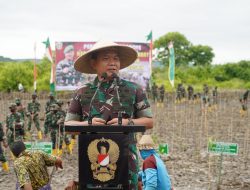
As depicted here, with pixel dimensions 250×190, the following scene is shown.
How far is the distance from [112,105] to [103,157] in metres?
0.40

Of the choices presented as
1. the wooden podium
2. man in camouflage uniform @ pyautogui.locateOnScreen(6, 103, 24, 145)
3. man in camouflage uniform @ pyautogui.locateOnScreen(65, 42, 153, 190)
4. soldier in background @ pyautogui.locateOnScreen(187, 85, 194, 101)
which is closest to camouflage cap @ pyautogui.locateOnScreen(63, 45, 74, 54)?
man in camouflage uniform @ pyautogui.locateOnScreen(6, 103, 24, 145)

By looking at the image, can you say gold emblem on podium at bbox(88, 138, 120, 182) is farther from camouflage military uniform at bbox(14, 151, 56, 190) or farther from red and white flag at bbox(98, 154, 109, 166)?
camouflage military uniform at bbox(14, 151, 56, 190)

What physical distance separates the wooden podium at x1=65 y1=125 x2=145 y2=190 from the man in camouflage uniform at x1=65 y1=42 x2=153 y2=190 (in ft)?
0.54

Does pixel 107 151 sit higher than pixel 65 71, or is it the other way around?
pixel 65 71

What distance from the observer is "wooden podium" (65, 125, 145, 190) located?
7.91 feet

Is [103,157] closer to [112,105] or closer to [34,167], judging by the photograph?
[112,105]

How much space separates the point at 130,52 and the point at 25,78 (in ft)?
158

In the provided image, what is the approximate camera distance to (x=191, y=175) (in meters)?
9.67

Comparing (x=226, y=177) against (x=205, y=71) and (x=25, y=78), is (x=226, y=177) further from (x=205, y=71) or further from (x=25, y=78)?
(x=205, y=71)

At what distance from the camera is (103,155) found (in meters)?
2.41

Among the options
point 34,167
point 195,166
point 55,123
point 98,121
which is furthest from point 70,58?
point 98,121

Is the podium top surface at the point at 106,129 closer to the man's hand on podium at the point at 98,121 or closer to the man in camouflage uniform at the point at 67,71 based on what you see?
the man's hand on podium at the point at 98,121

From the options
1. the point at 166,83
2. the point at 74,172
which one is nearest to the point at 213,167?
the point at 74,172

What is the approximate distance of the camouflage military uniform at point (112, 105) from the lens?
8.81ft
